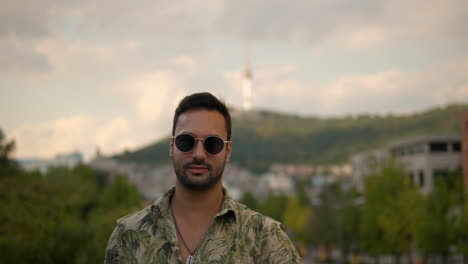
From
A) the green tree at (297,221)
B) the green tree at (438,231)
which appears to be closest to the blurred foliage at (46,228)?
the green tree at (438,231)

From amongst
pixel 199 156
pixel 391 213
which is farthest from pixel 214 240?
pixel 391 213

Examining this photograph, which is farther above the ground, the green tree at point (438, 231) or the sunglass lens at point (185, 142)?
the sunglass lens at point (185, 142)

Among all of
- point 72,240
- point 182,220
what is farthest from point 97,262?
point 182,220

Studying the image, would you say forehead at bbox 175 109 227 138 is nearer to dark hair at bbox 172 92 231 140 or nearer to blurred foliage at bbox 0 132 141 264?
dark hair at bbox 172 92 231 140

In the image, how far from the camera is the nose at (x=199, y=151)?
324cm

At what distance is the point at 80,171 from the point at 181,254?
100802 mm

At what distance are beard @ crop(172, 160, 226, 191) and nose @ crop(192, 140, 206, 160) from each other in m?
0.04

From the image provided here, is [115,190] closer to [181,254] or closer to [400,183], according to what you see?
[400,183]

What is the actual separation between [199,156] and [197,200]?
0.76 ft

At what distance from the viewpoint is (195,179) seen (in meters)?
3.24

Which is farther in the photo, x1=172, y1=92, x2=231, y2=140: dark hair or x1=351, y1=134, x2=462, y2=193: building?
x1=351, y1=134, x2=462, y2=193: building

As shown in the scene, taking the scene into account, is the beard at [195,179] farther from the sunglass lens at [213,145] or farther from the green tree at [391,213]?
the green tree at [391,213]

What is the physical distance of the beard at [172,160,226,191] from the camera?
3.23 meters

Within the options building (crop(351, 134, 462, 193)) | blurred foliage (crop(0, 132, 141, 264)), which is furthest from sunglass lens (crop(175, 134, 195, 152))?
building (crop(351, 134, 462, 193))
